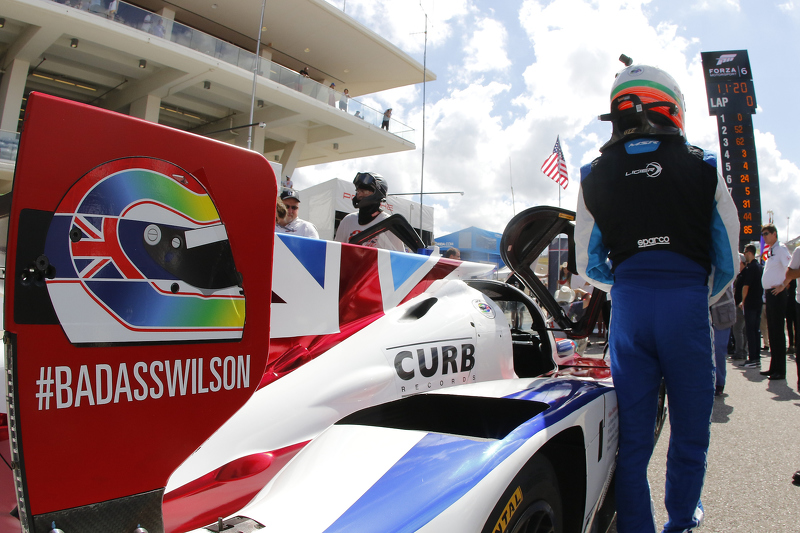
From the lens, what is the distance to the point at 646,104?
1851mm

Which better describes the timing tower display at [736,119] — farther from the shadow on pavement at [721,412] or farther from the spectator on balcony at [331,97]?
the spectator on balcony at [331,97]

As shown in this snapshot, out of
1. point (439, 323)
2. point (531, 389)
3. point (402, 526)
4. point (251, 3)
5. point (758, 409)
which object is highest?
point (251, 3)

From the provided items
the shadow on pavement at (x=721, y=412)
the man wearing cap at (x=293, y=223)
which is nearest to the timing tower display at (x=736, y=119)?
the shadow on pavement at (x=721, y=412)

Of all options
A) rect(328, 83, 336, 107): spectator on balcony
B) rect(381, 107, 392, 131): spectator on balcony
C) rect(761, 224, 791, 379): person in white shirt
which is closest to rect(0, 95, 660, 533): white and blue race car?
rect(761, 224, 791, 379): person in white shirt

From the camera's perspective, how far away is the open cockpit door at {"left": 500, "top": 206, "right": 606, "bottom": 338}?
2.49 m

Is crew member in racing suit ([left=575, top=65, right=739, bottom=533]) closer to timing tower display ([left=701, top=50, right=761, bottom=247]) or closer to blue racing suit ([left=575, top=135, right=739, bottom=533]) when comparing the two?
blue racing suit ([left=575, top=135, right=739, bottom=533])

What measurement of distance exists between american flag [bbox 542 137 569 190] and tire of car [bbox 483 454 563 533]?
1492cm

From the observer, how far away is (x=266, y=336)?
3.06 ft

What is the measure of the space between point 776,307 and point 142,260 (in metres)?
7.03

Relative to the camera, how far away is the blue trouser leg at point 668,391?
171 cm

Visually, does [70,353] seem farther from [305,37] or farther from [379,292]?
[305,37]

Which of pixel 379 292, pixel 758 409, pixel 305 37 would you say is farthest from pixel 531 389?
pixel 305 37

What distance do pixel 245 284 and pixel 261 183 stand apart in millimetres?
191

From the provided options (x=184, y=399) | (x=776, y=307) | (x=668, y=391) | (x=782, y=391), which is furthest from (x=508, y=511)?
(x=776, y=307)
